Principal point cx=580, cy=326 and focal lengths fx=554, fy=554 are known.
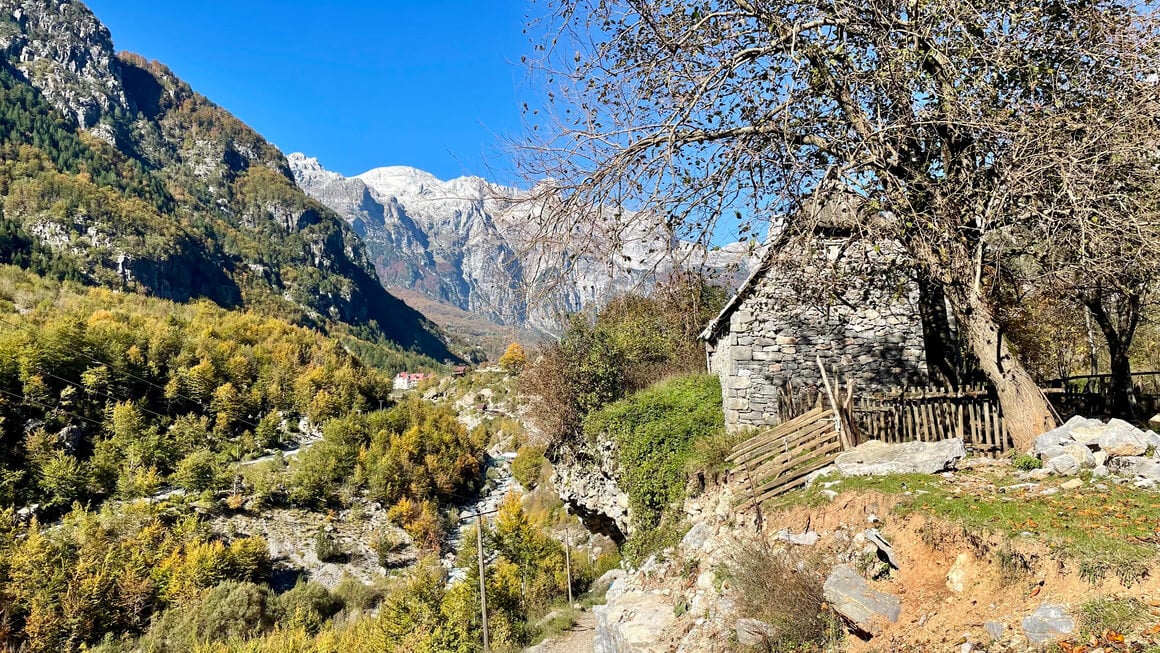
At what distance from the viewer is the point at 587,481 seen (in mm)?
20844

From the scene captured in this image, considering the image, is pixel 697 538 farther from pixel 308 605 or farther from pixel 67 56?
pixel 67 56

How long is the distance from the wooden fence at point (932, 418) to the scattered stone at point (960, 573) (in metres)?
3.77

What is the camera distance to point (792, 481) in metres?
7.95

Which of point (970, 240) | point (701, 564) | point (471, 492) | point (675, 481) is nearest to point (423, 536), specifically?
point (471, 492)

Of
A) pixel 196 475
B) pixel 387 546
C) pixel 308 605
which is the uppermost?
pixel 196 475

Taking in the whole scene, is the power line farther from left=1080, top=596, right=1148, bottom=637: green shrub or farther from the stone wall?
left=1080, top=596, right=1148, bottom=637: green shrub

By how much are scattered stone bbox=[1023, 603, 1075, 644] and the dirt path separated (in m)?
12.8

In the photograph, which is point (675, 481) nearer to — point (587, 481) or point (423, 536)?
point (587, 481)

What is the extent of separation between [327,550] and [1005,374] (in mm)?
23147

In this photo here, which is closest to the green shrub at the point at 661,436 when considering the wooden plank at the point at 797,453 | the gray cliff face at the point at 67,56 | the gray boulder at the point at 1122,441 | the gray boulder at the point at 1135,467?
the wooden plank at the point at 797,453

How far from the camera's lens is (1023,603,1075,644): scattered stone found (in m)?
3.40

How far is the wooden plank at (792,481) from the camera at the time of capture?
7.90 m

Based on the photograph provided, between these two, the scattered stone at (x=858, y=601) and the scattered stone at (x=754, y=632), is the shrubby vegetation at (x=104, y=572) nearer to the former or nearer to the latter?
the scattered stone at (x=754, y=632)

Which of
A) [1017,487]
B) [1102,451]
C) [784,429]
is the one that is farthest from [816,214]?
[784,429]
